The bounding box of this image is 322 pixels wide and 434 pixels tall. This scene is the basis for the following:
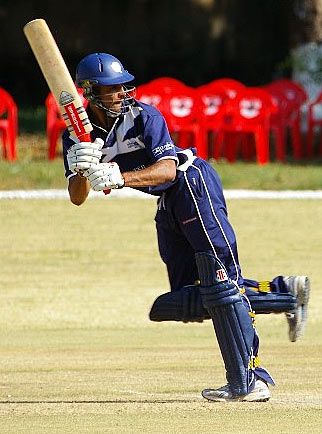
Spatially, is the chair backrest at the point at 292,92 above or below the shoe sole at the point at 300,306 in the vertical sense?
below

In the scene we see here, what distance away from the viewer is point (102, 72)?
6.69 meters

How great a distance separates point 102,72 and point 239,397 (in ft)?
5.19

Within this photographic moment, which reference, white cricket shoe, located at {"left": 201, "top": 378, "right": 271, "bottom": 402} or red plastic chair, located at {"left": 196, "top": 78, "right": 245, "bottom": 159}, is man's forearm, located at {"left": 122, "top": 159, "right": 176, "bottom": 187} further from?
red plastic chair, located at {"left": 196, "top": 78, "right": 245, "bottom": 159}

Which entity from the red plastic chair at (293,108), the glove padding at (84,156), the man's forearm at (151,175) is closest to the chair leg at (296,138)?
the red plastic chair at (293,108)

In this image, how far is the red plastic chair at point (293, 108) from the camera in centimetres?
2203

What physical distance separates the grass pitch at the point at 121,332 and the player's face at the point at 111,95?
1.32 meters

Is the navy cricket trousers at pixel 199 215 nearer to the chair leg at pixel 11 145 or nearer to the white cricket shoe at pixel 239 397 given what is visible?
the white cricket shoe at pixel 239 397

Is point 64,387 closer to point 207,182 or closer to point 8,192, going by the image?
point 207,182

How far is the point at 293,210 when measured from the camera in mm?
16469

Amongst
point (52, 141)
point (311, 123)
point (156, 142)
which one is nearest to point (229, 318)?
point (156, 142)

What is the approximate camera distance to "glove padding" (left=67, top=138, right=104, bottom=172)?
645cm

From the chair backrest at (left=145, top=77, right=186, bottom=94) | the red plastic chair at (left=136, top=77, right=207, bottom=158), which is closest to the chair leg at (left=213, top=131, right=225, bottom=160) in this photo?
the red plastic chair at (left=136, top=77, right=207, bottom=158)

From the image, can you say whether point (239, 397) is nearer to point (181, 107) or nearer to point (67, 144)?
point (67, 144)

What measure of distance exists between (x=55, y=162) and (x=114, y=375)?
1255 cm
